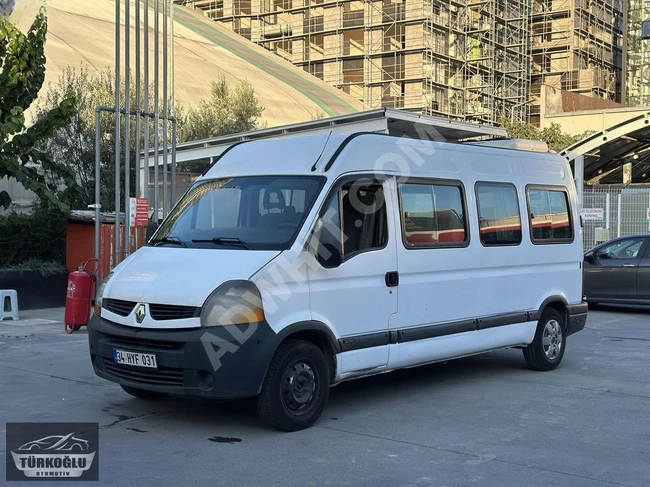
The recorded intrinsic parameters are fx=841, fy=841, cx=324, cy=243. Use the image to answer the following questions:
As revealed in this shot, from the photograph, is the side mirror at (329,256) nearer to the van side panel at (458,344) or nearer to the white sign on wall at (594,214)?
the van side panel at (458,344)

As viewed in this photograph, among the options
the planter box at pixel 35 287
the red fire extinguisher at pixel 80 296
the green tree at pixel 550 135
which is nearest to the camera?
the red fire extinguisher at pixel 80 296

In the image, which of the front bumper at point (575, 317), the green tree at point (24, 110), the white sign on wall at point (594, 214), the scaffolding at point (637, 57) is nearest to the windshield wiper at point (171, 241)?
the front bumper at point (575, 317)

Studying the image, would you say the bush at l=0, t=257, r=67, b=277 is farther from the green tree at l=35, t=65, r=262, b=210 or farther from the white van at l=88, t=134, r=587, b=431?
the white van at l=88, t=134, r=587, b=431

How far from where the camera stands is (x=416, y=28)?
158 ft

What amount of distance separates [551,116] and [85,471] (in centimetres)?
3894

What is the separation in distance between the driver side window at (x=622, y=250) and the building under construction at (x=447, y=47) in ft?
106

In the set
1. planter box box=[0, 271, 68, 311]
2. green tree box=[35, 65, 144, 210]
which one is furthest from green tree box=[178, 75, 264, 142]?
planter box box=[0, 271, 68, 311]

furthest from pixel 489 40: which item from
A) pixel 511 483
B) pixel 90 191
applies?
pixel 511 483

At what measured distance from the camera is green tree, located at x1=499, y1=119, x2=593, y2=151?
3805 centimetres

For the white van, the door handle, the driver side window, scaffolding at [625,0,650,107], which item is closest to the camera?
the white van

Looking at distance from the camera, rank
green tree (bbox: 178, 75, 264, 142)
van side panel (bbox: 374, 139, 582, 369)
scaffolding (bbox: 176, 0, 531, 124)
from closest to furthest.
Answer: van side panel (bbox: 374, 139, 582, 369) < green tree (bbox: 178, 75, 264, 142) < scaffolding (bbox: 176, 0, 531, 124)

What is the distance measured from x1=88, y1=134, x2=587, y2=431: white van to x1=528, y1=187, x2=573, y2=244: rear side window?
0.37 feet

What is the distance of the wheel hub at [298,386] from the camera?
6589mm

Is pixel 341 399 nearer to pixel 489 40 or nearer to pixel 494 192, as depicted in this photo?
pixel 494 192
